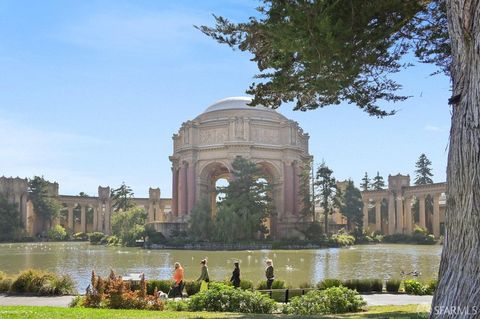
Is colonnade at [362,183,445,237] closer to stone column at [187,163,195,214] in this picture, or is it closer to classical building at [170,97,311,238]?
classical building at [170,97,311,238]

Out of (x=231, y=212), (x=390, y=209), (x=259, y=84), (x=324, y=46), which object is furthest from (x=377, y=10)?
(x=390, y=209)

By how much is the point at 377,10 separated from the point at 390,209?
67137 mm

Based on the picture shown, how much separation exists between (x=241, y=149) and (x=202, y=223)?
1465 cm

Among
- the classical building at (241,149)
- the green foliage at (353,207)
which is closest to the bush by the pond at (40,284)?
the classical building at (241,149)

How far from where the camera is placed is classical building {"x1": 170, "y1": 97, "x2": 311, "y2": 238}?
65625mm

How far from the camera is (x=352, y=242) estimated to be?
58.3 m

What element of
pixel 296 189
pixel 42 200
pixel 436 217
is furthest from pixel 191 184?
pixel 436 217

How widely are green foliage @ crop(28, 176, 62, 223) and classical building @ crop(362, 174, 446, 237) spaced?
45.3m

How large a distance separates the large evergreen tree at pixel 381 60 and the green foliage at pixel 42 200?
74.7m

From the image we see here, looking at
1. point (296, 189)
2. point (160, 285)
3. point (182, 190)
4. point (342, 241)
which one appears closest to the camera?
point (160, 285)

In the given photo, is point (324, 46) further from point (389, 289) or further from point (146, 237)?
point (146, 237)

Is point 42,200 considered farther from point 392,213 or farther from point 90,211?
point 392,213

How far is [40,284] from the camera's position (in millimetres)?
15523

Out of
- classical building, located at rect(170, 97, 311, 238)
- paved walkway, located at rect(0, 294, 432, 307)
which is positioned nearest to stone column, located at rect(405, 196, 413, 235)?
classical building, located at rect(170, 97, 311, 238)
